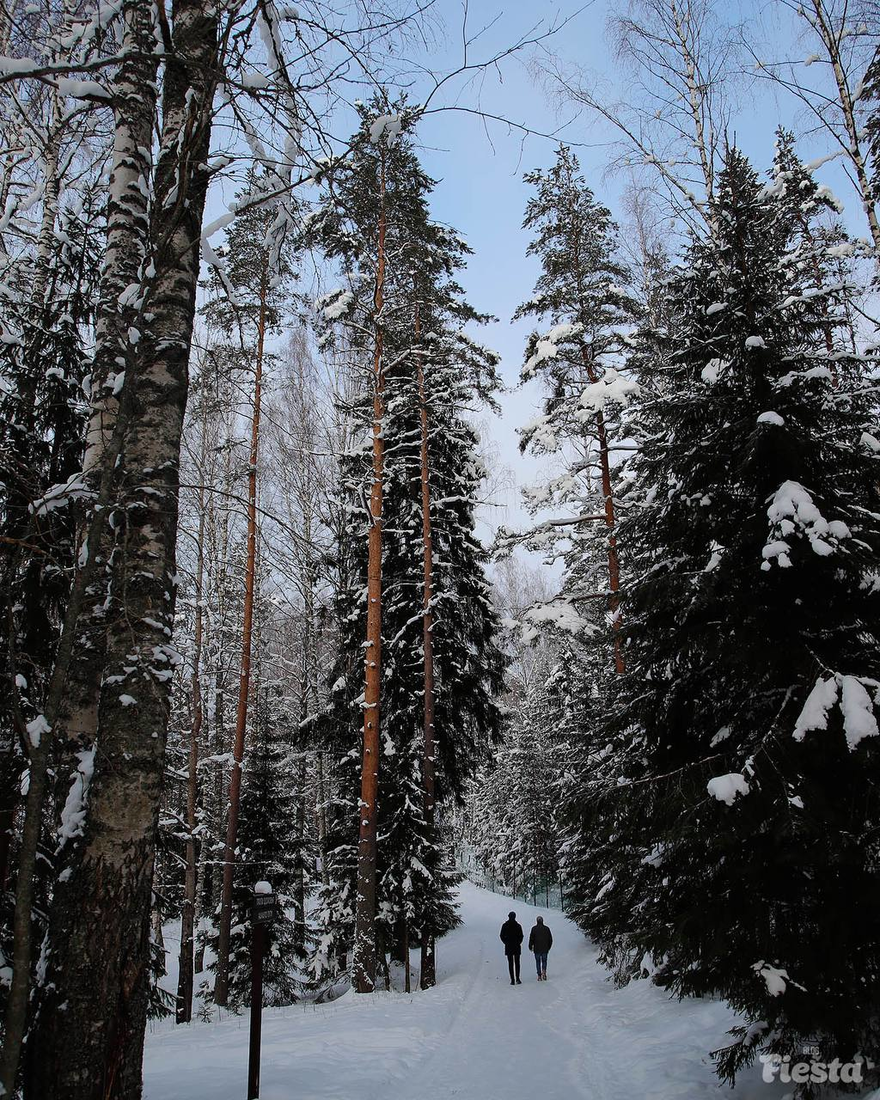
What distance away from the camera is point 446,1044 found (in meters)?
6.84

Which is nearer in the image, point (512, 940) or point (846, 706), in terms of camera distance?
point (846, 706)

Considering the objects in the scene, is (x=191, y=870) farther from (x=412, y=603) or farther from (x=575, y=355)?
(x=575, y=355)

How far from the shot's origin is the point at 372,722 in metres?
9.73

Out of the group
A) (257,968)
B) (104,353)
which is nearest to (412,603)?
(257,968)

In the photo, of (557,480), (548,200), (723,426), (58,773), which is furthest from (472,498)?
(58,773)

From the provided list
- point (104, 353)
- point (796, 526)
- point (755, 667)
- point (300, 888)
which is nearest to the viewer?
point (104, 353)

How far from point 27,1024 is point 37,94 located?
4.93 m

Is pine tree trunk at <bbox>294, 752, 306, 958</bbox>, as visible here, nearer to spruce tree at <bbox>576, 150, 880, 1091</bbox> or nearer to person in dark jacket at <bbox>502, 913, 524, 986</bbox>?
person in dark jacket at <bbox>502, 913, 524, 986</bbox>

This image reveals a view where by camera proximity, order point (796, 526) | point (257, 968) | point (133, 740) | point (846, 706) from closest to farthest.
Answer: point (133, 740) → point (846, 706) → point (796, 526) → point (257, 968)

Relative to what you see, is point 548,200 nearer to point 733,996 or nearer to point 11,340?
point 11,340

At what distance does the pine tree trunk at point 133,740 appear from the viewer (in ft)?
7.04

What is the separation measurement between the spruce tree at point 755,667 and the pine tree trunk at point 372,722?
4.43 meters

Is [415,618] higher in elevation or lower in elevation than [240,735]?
higher

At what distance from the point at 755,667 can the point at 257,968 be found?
14.8ft
